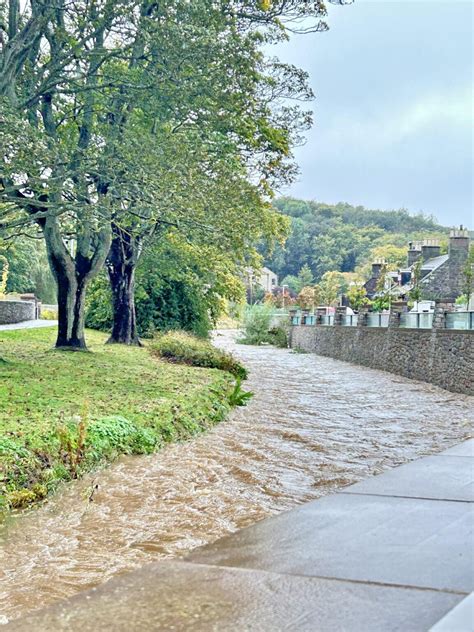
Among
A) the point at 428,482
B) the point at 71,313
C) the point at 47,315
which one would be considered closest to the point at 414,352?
the point at 71,313

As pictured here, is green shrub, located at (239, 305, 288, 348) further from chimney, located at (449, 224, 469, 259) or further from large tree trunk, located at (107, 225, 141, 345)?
large tree trunk, located at (107, 225, 141, 345)

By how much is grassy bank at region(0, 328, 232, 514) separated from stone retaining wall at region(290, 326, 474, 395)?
275 inches

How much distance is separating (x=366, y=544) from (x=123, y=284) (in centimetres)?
2176

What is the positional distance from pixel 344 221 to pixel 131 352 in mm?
99557

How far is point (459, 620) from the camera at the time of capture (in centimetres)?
360

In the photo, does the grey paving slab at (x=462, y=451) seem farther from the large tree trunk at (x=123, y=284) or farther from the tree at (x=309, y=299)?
the tree at (x=309, y=299)

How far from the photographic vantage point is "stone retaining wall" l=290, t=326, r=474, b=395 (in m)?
21.3

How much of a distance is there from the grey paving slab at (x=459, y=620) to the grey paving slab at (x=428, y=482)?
105 inches

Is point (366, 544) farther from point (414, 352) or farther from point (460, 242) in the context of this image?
point (460, 242)

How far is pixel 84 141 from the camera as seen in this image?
60.9 ft

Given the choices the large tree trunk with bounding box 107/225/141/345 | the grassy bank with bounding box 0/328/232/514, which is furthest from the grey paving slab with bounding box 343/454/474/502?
the large tree trunk with bounding box 107/225/141/345

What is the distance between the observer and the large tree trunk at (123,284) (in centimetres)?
2598

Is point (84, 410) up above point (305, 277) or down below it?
below

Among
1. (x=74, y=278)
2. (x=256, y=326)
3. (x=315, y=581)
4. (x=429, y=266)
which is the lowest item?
(x=315, y=581)
